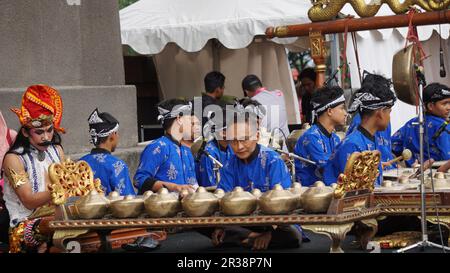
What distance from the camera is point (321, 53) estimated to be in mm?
9828

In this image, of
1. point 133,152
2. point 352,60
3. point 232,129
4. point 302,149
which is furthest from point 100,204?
point 352,60

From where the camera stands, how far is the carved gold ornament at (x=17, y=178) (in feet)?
22.5

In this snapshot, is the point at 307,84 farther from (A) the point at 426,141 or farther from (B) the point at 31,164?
(B) the point at 31,164

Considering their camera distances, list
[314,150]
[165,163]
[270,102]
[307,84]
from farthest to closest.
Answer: [307,84], [270,102], [314,150], [165,163]

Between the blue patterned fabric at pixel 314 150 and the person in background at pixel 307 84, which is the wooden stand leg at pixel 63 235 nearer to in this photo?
the blue patterned fabric at pixel 314 150

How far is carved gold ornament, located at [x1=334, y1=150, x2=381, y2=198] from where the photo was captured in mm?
6031

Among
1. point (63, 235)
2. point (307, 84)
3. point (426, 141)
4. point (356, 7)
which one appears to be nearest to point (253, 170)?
point (63, 235)

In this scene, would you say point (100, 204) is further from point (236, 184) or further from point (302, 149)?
point (302, 149)

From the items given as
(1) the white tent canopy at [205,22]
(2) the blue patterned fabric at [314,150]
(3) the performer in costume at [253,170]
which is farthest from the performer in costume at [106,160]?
(1) the white tent canopy at [205,22]

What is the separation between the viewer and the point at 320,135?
8281 mm

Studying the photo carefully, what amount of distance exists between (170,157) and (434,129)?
243cm

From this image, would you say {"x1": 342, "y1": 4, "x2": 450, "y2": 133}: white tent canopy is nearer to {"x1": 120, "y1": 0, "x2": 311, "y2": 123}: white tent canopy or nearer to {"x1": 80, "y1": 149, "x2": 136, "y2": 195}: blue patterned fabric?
{"x1": 120, "y1": 0, "x2": 311, "y2": 123}: white tent canopy

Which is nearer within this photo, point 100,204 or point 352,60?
point 100,204

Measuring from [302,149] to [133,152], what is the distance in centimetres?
Answer: 170
